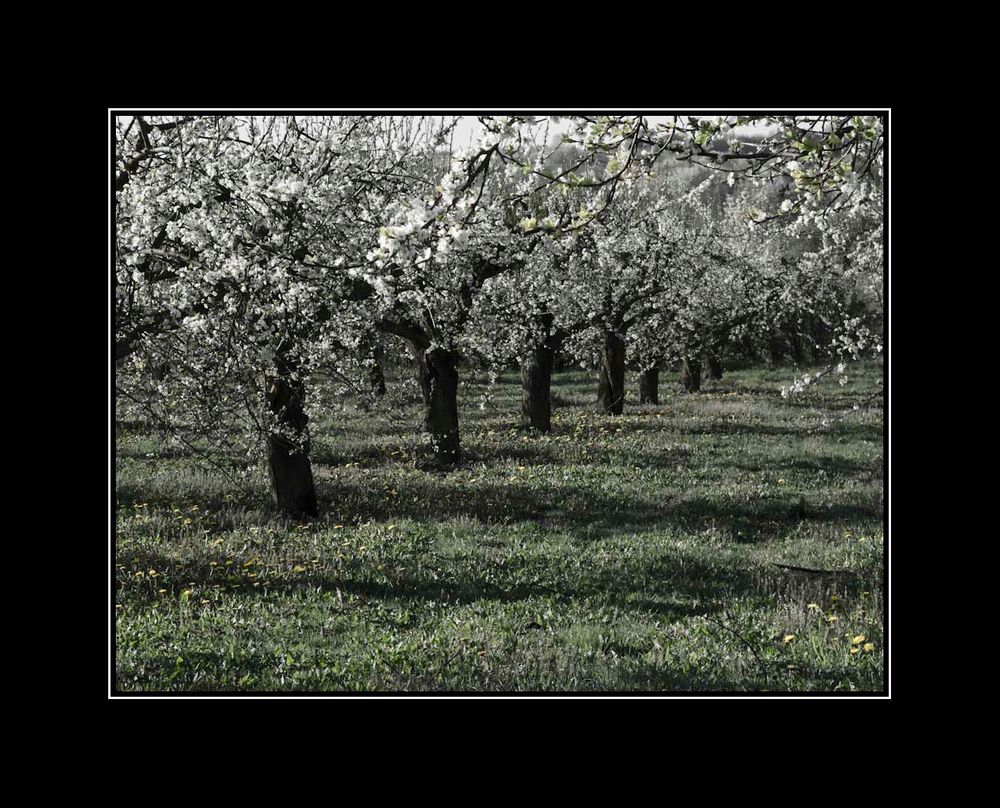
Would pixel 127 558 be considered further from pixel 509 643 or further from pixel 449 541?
pixel 509 643

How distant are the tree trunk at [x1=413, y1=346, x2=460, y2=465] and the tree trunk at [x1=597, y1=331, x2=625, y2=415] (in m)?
11.1

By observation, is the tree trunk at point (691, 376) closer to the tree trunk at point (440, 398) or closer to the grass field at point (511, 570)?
the grass field at point (511, 570)

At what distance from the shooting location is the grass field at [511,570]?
25.4ft

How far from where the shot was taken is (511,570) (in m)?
11.6

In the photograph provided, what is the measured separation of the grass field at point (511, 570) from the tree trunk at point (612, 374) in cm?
744

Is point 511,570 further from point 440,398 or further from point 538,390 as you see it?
point 538,390

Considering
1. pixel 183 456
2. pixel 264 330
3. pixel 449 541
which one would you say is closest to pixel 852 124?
pixel 264 330

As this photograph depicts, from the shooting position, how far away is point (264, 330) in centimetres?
1038

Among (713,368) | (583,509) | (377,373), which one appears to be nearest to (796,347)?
(713,368)

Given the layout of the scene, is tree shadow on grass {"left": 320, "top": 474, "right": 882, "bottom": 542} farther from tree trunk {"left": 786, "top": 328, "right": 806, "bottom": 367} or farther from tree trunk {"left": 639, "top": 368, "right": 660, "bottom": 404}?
tree trunk {"left": 786, "top": 328, "right": 806, "bottom": 367}

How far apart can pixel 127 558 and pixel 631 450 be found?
12.6 metres

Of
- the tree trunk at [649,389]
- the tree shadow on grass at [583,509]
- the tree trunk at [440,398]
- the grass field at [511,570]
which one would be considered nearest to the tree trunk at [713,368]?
the tree trunk at [649,389]

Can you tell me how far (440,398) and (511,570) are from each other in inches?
333

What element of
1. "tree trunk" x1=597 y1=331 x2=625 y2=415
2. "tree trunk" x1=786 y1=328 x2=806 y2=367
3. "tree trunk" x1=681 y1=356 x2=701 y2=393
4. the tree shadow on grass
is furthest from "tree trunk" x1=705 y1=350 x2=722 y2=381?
the tree shadow on grass
